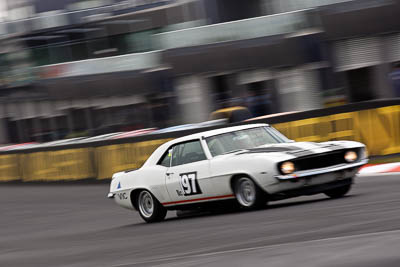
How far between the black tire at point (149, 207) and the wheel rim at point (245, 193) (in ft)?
5.00

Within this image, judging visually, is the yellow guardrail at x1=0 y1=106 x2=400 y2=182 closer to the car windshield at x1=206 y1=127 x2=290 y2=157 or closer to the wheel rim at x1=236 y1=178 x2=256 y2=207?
the car windshield at x1=206 y1=127 x2=290 y2=157

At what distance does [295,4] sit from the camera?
25.3m

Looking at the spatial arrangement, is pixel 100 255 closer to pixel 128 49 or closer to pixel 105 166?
pixel 105 166

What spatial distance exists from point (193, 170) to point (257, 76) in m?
17.5

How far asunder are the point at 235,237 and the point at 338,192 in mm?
3160

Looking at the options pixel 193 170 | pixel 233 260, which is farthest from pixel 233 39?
pixel 233 260

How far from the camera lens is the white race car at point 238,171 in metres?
9.26

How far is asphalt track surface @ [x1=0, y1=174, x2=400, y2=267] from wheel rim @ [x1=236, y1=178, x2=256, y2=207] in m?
0.17

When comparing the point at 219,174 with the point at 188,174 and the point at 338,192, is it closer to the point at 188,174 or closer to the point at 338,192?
the point at 188,174

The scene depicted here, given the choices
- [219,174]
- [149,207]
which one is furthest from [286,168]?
[149,207]

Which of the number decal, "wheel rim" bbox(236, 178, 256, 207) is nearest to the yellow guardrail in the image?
the number decal

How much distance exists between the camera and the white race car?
9258 millimetres

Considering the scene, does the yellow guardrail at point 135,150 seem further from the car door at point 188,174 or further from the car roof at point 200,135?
the car door at point 188,174

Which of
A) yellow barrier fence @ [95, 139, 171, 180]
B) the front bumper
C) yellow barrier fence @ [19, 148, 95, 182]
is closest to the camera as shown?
the front bumper
